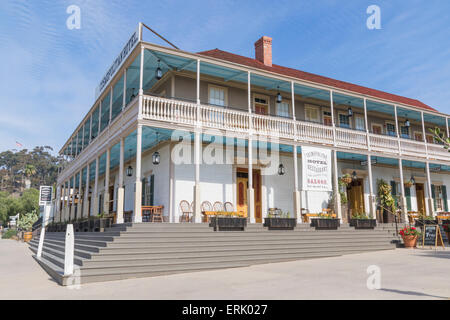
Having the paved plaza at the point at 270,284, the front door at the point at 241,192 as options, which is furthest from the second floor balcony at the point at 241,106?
the paved plaza at the point at 270,284

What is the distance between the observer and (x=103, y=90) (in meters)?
15.5

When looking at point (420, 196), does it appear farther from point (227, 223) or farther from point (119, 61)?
point (119, 61)

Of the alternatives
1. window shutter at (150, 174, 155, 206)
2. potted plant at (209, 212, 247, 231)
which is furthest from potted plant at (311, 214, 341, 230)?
window shutter at (150, 174, 155, 206)

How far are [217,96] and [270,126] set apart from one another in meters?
2.67

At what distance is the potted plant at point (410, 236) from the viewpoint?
518 inches

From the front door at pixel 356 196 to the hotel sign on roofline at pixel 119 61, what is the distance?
1273cm

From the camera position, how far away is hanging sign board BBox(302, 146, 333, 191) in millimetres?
13891

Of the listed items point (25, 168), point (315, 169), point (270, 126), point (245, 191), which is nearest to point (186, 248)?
point (245, 191)

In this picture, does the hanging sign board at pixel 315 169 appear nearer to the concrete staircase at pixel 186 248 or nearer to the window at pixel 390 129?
the concrete staircase at pixel 186 248

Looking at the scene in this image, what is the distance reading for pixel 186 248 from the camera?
9.13 m

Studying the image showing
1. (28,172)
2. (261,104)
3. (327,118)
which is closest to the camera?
(261,104)

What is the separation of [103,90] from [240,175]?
694cm
